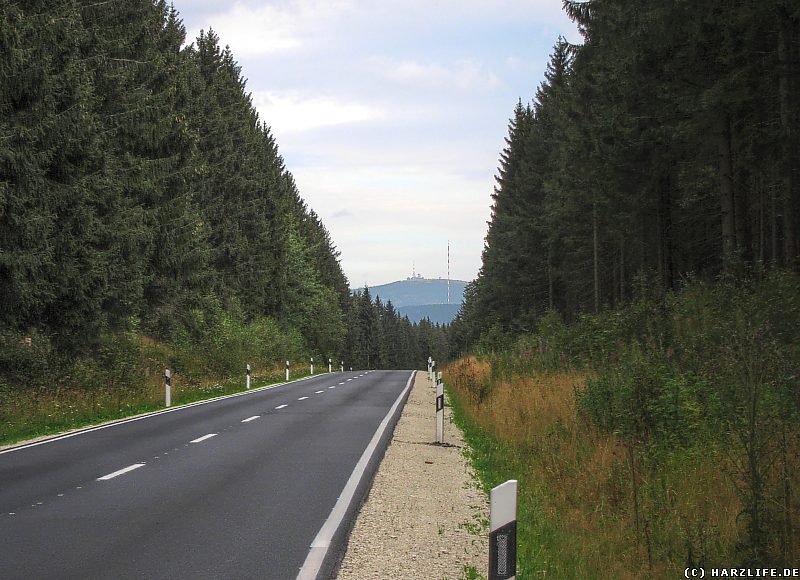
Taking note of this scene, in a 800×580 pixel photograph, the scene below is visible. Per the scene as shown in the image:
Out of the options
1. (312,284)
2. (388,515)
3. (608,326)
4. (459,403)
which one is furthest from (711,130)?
(312,284)

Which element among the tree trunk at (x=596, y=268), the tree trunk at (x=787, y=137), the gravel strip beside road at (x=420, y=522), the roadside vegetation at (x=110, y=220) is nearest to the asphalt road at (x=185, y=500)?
the gravel strip beside road at (x=420, y=522)

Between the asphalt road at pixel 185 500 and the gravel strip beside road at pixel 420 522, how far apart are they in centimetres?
23

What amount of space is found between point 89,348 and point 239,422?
28.5 ft

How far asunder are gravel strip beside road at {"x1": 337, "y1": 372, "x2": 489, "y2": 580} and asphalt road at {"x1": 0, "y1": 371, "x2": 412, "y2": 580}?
228 mm

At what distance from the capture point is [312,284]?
7294 centimetres

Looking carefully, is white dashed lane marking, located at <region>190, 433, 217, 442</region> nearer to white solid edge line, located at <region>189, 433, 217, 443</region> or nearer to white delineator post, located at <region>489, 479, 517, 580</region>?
white solid edge line, located at <region>189, 433, 217, 443</region>

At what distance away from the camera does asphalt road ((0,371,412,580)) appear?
21.0 feet

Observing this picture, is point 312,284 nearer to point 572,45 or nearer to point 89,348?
Answer: point 572,45

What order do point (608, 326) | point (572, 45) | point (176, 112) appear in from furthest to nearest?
point (572, 45) < point (176, 112) < point (608, 326)

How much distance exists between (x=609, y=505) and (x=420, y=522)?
1955 mm

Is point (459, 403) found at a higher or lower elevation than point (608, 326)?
lower

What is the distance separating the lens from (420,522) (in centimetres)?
806

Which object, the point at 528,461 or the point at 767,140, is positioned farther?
the point at 767,140

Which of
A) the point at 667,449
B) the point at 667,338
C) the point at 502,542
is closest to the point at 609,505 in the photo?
the point at 667,449
